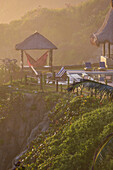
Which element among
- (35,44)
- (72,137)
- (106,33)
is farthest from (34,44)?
(72,137)

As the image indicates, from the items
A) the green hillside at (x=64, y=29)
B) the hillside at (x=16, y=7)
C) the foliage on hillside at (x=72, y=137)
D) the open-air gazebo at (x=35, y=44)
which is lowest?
the foliage on hillside at (x=72, y=137)

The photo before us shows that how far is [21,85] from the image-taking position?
727 inches

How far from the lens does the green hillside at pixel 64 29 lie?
56.1 metres

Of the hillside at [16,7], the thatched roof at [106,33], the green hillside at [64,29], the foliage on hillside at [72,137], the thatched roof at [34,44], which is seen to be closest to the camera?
the foliage on hillside at [72,137]

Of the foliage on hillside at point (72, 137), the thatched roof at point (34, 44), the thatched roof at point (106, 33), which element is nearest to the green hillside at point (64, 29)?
the thatched roof at point (106, 33)

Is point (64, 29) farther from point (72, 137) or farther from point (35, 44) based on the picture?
point (72, 137)

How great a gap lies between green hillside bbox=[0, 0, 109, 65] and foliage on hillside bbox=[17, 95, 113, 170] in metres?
39.4

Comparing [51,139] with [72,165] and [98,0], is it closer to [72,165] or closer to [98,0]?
[72,165]

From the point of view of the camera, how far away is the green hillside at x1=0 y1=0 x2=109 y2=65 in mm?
56094

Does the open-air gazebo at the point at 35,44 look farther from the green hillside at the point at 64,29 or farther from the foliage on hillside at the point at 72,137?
the green hillside at the point at 64,29

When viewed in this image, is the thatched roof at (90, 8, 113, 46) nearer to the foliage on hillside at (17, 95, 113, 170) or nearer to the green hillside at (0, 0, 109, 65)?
the foliage on hillside at (17, 95, 113, 170)

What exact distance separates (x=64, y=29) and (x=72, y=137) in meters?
55.7

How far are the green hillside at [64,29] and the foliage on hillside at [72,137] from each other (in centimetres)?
3942

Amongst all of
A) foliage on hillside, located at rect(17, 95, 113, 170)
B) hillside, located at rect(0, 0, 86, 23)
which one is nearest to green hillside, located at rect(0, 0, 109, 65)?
foliage on hillside, located at rect(17, 95, 113, 170)
